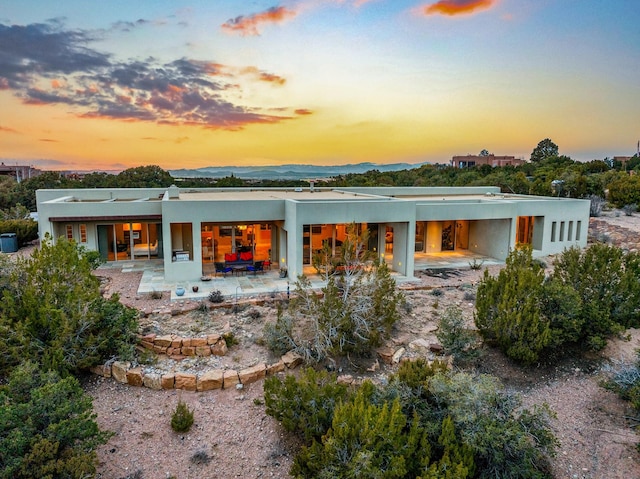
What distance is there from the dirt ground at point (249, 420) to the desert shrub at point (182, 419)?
0.12m

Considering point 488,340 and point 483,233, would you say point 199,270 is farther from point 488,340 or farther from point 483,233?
point 483,233

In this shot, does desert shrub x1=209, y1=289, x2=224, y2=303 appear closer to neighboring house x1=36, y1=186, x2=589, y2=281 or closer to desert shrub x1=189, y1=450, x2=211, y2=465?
neighboring house x1=36, y1=186, x2=589, y2=281


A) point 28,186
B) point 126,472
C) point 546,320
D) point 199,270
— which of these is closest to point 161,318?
point 199,270

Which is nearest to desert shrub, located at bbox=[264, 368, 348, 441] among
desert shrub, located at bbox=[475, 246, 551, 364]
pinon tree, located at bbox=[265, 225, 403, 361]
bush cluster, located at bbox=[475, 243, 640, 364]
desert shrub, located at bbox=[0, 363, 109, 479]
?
pinon tree, located at bbox=[265, 225, 403, 361]

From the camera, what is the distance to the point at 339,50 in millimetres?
22078

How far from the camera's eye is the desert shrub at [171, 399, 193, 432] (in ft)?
23.5

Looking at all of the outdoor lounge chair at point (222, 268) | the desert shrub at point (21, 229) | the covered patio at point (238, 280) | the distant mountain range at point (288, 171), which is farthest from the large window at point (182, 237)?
the distant mountain range at point (288, 171)

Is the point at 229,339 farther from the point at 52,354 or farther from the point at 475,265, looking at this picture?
the point at 475,265

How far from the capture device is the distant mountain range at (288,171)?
2793 inches

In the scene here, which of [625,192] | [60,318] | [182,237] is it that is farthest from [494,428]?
[625,192]

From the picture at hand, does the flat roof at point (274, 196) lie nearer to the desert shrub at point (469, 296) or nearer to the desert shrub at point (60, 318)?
the desert shrub at point (469, 296)

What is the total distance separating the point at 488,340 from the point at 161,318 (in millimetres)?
9413

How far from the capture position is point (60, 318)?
841 cm

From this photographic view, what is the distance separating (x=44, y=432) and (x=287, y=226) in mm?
11675
